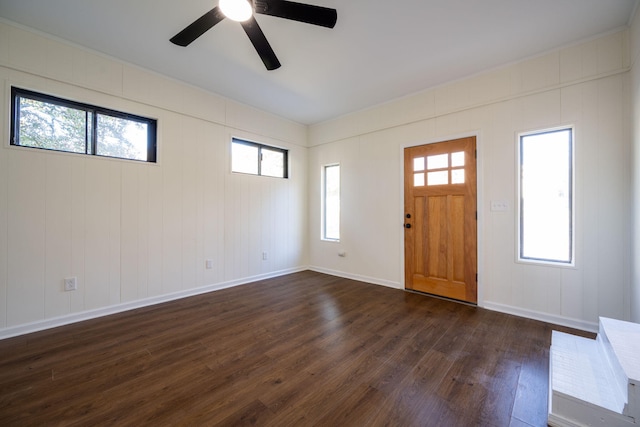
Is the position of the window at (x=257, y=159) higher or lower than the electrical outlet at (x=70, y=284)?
higher

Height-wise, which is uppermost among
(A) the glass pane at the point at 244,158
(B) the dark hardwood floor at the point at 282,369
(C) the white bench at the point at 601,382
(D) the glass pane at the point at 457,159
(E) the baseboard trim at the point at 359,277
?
(A) the glass pane at the point at 244,158

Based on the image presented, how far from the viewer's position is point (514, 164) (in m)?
2.90

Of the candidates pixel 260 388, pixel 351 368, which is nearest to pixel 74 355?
pixel 260 388

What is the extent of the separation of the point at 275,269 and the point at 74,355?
2.84 meters

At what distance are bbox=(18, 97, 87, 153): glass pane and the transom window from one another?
4180 millimetres

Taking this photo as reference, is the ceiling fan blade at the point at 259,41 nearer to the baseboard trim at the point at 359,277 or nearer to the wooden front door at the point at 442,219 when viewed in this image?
the wooden front door at the point at 442,219

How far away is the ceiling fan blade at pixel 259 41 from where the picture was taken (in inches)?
74.7

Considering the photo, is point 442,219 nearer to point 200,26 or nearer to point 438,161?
point 438,161

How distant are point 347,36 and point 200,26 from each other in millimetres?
1346

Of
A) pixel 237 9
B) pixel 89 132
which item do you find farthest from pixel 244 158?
pixel 237 9

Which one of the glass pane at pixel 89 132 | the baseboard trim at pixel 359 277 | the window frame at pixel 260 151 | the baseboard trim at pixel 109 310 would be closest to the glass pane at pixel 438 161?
the baseboard trim at pixel 359 277

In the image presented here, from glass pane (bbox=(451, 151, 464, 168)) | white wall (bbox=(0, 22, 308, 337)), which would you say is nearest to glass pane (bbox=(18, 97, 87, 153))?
white wall (bbox=(0, 22, 308, 337))

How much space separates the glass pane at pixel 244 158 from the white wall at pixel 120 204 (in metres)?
0.14

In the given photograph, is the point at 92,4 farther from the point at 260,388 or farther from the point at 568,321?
the point at 568,321
